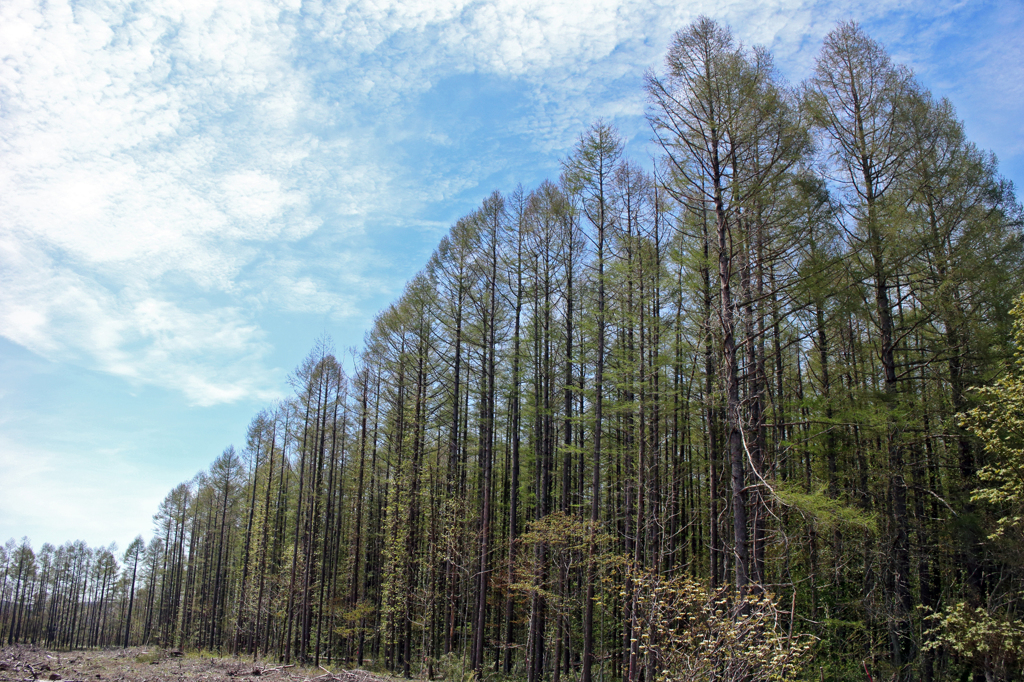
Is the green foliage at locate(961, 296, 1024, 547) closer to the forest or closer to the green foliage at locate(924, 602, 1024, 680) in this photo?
the forest

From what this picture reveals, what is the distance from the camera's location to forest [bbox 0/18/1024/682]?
9492mm

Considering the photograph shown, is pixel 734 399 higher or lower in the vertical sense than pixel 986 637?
Answer: higher

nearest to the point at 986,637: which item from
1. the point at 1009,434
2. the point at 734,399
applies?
the point at 1009,434

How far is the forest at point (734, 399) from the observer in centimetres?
949

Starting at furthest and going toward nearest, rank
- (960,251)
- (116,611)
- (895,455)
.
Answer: (116,611), (960,251), (895,455)

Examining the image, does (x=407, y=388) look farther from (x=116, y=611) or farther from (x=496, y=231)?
(x=116, y=611)

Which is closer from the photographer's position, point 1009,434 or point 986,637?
point 1009,434

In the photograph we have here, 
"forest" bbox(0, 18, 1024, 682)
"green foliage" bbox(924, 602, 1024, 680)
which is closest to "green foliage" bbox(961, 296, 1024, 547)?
"forest" bbox(0, 18, 1024, 682)

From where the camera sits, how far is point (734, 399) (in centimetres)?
903

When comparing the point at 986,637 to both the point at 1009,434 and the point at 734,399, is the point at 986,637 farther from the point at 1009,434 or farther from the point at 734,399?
the point at 734,399

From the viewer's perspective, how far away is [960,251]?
13.0 m

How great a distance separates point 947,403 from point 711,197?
30.1 ft

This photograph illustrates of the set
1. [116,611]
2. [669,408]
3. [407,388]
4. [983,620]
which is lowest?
[116,611]

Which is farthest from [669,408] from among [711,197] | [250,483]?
[250,483]
